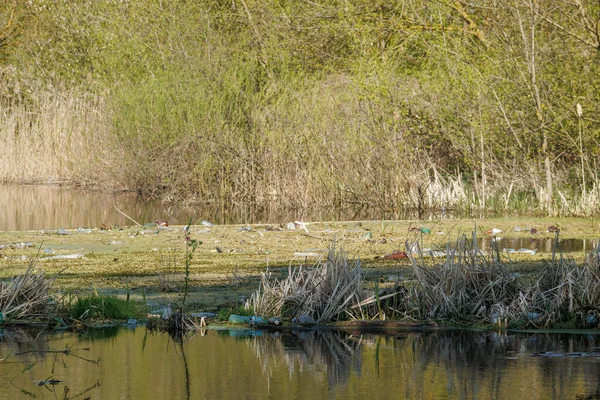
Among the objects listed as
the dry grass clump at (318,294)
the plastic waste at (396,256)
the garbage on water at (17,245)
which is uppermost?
the garbage on water at (17,245)

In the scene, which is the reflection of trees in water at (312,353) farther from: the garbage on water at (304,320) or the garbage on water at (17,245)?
the garbage on water at (17,245)

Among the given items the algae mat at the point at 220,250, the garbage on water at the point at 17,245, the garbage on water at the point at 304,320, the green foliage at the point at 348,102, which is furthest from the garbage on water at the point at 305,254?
the green foliage at the point at 348,102

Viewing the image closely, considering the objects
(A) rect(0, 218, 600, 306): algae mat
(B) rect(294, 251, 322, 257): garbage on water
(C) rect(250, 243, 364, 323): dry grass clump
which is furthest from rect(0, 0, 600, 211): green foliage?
(C) rect(250, 243, 364, 323): dry grass clump

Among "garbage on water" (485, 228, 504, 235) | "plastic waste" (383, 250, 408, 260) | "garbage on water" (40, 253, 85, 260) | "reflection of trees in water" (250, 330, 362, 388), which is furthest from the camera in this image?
"garbage on water" (485, 228, 504, 235)

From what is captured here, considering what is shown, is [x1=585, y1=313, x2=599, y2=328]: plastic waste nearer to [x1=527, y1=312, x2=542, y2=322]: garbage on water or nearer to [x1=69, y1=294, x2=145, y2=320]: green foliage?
[x1=527, y1=312, x2=542, y2=322]: garbage on water

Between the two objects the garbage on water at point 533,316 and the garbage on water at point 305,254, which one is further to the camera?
the garbage on water at point 305,254

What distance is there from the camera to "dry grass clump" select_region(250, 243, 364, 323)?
8516 millimetres

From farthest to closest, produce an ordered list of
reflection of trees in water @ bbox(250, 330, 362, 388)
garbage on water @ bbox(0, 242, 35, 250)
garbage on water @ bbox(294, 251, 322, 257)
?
garbage on water @ bbox(0, 242, 35, 250) < garbage on water @ bbox(294, 251, 322, 257) < reflection of trees in water @ bbox(250, 330, 362, 388)

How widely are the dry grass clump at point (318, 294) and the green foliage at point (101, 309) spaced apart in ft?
3.18

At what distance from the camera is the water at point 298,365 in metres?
6.54

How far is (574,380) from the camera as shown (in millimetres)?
6797

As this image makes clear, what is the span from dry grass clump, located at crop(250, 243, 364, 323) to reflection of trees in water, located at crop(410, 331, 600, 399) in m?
0.59

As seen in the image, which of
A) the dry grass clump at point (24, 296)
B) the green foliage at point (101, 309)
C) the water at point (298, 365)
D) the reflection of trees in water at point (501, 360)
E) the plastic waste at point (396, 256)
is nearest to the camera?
the water at point (298, 365)

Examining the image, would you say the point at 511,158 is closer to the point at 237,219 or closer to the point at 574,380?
the point at 237,219
